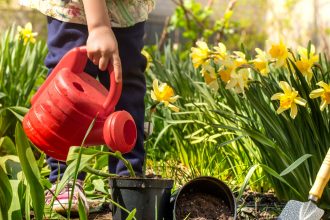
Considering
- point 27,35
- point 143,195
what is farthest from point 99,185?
point 27,35

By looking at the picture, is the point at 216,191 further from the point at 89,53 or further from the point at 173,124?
the point at 173,124

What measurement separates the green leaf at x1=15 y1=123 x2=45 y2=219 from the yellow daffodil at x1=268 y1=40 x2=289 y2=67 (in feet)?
2.99

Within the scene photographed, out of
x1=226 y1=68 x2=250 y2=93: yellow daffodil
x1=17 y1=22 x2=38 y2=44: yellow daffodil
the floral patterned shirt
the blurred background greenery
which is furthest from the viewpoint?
the blurred background greenery

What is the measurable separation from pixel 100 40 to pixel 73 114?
225 mm

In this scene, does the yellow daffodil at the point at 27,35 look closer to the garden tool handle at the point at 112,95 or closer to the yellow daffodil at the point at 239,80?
the yellow daffodil at the point at 239,80

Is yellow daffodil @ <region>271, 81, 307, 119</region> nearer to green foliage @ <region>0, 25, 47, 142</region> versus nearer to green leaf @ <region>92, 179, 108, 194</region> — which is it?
green leaf @ <region>92, 179, 108, 194</region>

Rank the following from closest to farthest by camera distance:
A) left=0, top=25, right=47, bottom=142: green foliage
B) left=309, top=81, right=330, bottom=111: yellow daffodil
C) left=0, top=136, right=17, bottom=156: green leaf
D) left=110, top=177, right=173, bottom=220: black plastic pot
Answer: left=110, top=177, right=173, bottom=220: black plastic pot, left=309, top=81, right=330, bottom=111: yellow daffodil, left=0, top=136, right=17, bottom=156: green leaf, left=0, top=25, right=47, bottom=142: green foliage

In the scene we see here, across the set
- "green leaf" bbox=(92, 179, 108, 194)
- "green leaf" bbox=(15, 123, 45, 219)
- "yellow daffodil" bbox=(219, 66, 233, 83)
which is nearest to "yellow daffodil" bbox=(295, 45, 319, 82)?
"yellow daffodil" bbox=(219, 66, 233, 83)

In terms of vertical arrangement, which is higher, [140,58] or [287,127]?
[140,58]

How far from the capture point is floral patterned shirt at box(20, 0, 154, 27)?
235 cm

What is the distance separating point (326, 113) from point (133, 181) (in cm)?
70

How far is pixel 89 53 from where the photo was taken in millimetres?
1996

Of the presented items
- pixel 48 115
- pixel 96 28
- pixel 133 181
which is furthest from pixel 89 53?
pixel 133 181

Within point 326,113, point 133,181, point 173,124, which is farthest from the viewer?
point 173,124
